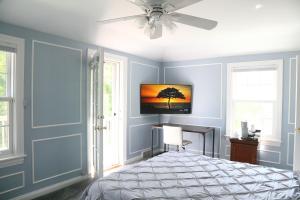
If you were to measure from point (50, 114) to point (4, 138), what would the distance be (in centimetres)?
60

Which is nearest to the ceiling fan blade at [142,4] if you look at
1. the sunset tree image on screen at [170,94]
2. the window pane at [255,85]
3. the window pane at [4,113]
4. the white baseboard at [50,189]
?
the window pane at [4,113]

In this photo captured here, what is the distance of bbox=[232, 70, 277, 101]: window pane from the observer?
12.7 feet

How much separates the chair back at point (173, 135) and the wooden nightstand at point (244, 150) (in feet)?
3.16

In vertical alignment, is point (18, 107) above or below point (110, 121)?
above

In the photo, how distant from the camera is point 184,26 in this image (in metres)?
2.98

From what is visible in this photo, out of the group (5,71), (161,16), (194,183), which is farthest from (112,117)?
(161,16)

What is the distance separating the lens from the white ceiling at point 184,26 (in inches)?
87.9

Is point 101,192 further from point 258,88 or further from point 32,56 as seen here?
point 258,88

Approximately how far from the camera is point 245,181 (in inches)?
78.3

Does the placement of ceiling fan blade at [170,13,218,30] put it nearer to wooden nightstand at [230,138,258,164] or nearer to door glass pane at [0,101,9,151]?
door glass pane at [0,101,9,151]

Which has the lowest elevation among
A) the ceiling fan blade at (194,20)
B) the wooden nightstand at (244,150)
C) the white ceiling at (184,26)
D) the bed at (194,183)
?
the wooden nightstand at (244,150)

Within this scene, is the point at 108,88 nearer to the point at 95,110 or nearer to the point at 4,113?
the point at 95,110

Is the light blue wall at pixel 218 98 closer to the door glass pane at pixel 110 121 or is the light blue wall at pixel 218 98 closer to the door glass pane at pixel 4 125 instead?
the door glass pane at pixel 110 121

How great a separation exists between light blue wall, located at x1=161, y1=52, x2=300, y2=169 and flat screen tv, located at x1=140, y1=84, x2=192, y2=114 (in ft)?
0.64
